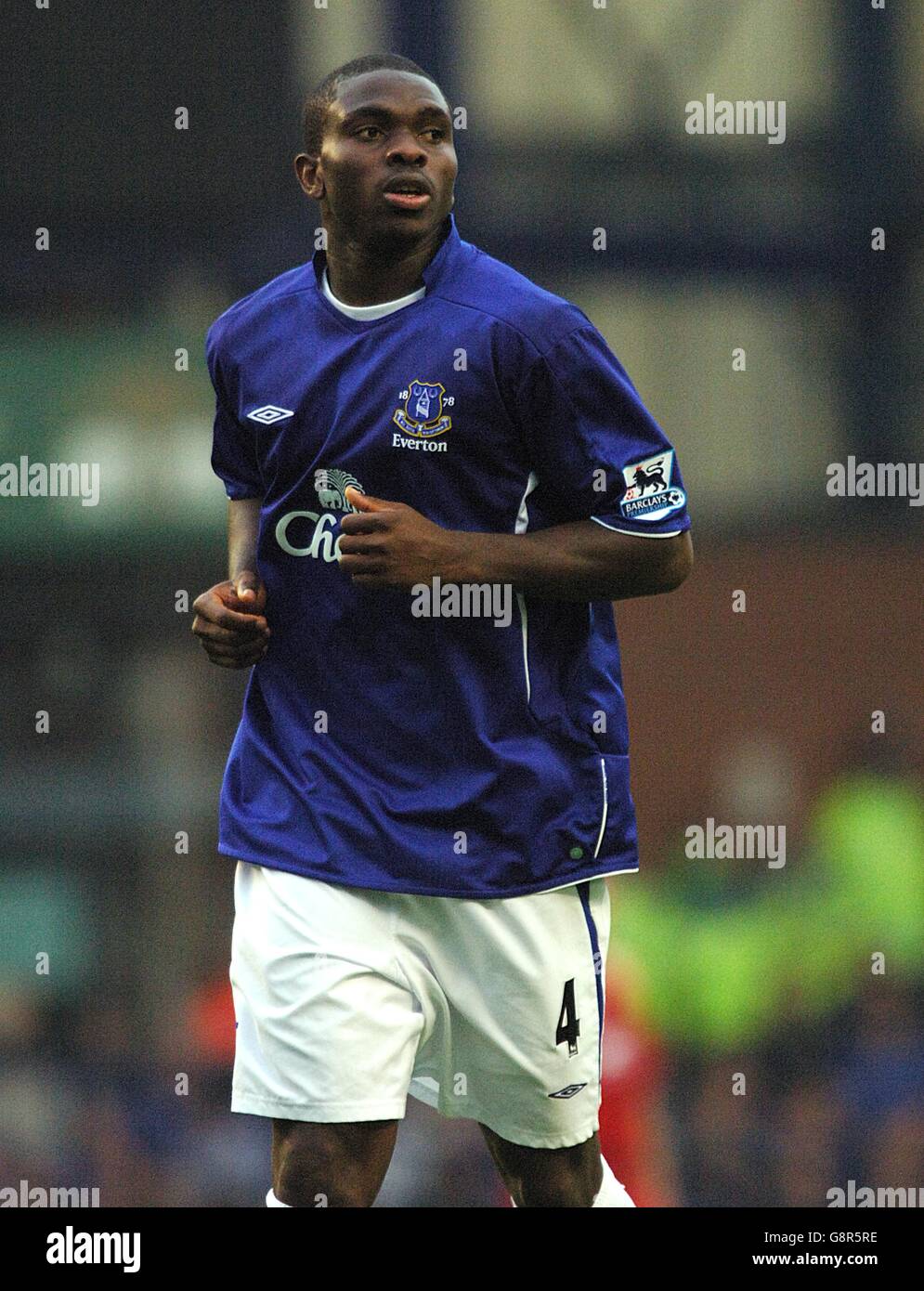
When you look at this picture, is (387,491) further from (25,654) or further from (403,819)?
(25,654)

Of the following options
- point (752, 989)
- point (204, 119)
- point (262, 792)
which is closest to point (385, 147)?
point (262, 792)

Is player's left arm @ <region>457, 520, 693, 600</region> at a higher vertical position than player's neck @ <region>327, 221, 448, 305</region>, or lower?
lower

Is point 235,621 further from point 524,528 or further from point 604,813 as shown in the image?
point 604,813

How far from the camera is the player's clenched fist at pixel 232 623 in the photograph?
3.39m

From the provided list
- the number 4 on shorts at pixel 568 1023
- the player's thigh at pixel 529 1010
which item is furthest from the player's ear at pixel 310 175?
the number 4 on shorts at pixel 568 1023

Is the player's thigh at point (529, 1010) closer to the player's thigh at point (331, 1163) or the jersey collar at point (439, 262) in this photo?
the player's thigh at point (331, 1163)

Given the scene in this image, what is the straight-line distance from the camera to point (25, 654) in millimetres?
11055

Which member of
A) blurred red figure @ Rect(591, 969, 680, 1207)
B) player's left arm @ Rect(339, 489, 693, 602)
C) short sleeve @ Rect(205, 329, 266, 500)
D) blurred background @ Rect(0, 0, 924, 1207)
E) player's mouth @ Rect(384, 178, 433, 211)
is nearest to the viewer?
player's left arm @ Rect(339, 489, 693, 602)

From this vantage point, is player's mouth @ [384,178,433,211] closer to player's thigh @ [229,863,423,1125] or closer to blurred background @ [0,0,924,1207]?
player's thigh @ [229,863,423,1125]

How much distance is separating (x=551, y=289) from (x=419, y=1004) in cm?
795

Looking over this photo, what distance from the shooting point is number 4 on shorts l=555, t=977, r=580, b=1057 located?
3.47 meters

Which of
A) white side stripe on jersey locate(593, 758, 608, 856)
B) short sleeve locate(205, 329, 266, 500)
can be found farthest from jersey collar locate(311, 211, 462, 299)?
white side stripe on jersey locate(593, 758, 608, 856)

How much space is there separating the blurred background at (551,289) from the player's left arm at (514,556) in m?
5.78

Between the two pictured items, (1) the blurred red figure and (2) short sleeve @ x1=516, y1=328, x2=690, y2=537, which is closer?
(2) short sleeve @ x1=516, y1=328, x2=690, y2=537
